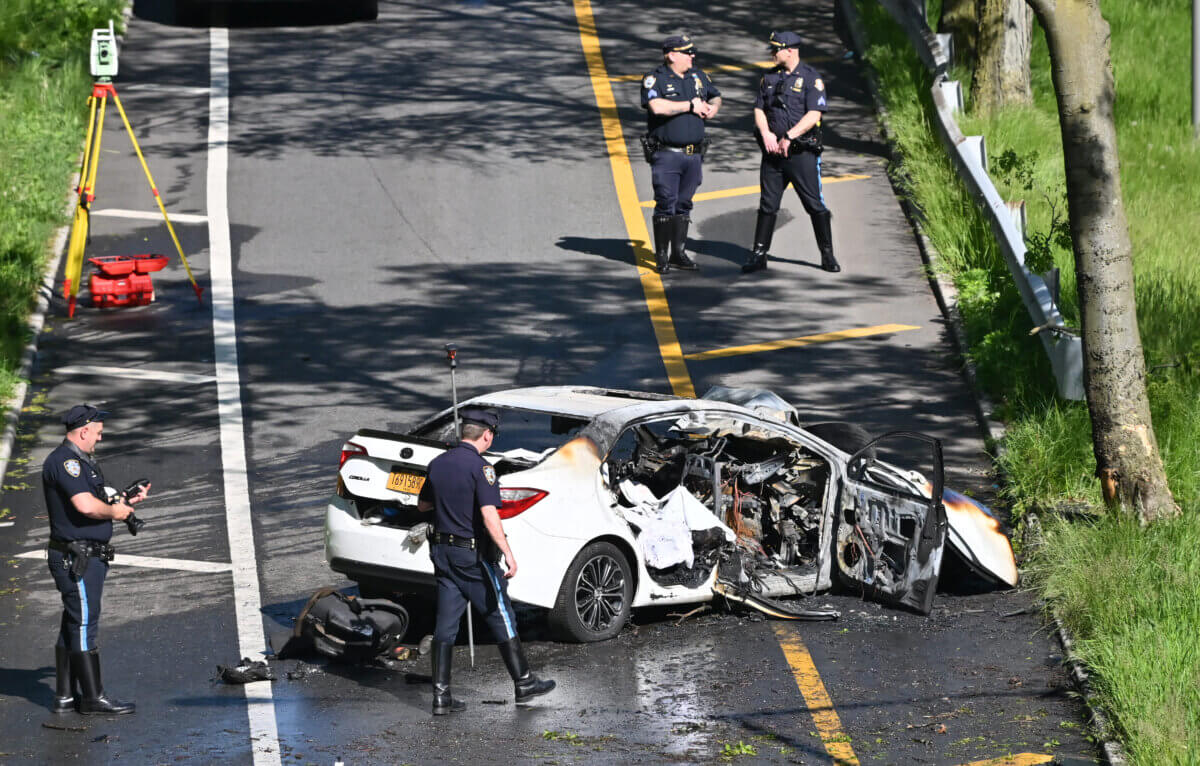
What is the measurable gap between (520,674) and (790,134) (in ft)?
28.3

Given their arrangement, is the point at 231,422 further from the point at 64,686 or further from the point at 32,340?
the point at 64,686

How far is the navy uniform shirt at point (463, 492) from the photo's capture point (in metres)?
8.80

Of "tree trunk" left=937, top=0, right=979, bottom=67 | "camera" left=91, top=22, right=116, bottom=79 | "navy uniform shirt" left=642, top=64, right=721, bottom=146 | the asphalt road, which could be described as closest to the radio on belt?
the asphalt road

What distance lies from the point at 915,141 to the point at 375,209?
589 centimetres

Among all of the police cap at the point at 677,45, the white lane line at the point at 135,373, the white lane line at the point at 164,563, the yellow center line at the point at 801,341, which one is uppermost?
the police cap at the point at 677,45

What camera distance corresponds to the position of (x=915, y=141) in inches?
744

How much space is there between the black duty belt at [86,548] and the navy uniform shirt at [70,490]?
21mm

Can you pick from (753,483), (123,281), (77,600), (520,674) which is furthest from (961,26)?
(77,600)

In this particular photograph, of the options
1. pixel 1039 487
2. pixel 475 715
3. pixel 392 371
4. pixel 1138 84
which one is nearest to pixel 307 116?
pixel 392 371

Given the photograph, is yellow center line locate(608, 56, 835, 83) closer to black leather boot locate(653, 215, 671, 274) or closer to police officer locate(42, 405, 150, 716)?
black leather boot locate(653, 215, 671, 274)

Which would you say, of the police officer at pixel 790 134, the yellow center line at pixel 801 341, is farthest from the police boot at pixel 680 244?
the yellow center line at pixel 801 341

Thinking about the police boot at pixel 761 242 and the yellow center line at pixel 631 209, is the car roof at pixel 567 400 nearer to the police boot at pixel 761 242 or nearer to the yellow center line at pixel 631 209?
the yellow center line at pixel 631 209

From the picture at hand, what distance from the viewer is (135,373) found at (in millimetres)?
14930

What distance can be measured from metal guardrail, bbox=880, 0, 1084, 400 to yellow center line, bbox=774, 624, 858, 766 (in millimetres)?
3182
